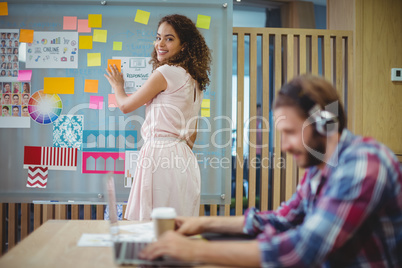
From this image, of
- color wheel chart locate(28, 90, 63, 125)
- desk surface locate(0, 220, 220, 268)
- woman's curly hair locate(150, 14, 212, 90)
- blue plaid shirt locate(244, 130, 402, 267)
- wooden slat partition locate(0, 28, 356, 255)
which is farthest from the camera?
wooden slat partition locate(0, 28, 356, 255)

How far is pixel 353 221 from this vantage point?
85 cm

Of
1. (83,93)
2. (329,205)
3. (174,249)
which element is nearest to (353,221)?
(329,205)

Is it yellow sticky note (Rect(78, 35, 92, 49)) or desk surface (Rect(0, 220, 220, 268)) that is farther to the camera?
yellow sticky note (Rect(78, 35, 92, 49))

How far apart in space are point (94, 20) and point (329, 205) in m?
2.25

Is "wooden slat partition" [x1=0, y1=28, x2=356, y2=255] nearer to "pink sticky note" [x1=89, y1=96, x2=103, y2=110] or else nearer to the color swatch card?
"pink sticky note" [x1=89, y1=96, x2=103, y2=110]

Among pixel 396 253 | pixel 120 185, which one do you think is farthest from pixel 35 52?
pixel 396 253

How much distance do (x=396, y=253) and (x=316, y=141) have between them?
32 centimetres

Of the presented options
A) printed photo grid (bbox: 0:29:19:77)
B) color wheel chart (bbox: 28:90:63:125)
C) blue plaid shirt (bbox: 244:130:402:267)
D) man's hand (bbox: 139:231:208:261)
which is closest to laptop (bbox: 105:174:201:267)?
man's hand (bbox: 139:231:208:261)

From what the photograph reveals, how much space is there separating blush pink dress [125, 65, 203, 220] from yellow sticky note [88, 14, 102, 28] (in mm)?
934

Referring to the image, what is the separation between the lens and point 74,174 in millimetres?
2658

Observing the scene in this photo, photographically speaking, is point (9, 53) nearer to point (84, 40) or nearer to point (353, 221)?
point (84, 40)

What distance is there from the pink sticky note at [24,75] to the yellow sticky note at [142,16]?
31.3 inches

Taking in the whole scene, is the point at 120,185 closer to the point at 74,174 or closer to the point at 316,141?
the point at 74,174

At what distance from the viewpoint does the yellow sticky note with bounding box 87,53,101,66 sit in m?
2.66
